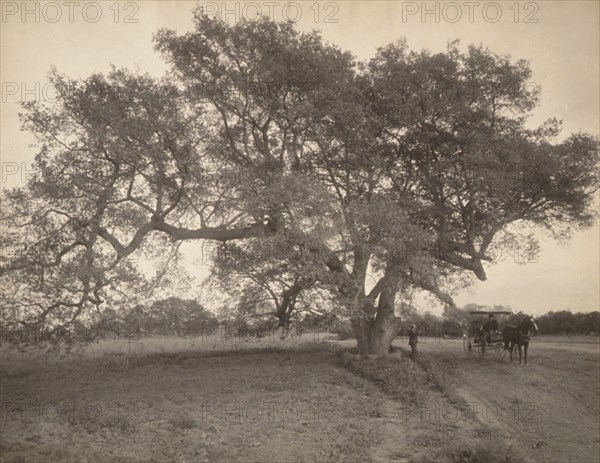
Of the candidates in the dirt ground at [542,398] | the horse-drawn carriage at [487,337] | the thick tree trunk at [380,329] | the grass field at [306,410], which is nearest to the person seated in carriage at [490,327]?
the horse-drawn carriage at [487,337]

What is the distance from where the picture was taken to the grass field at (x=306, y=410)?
404 inches

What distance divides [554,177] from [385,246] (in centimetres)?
835

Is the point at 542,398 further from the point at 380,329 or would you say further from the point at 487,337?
A: the point at 380,329

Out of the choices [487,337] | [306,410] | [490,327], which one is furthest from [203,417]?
[490,327]

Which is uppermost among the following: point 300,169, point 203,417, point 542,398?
point 300,169

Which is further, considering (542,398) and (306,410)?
(542,398)

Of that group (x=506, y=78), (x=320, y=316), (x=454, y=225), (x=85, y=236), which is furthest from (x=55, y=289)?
(x=506, y=78)

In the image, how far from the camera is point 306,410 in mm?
13047

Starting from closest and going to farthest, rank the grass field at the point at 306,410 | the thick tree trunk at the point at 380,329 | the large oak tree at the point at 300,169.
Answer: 1. the grass field at the point at 306,410
2. the large oak tree at the point at 300,169
3. the thick tree trunk at the point at 380,329

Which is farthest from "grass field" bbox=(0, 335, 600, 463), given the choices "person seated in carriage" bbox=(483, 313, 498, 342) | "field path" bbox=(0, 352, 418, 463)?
"person seated in carriage" bbox=(483, 313, 498, 342)

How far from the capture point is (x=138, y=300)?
15219 mm

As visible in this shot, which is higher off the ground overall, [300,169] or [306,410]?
[300,169]

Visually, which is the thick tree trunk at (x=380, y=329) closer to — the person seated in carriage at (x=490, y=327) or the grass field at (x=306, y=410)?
the grass field at (x=306, y=410)

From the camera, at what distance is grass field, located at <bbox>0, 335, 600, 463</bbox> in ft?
33.7
